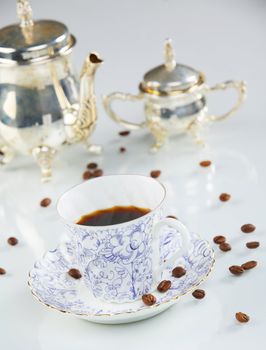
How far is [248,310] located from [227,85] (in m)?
0.72

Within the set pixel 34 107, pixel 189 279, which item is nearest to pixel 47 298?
pixel 189 279

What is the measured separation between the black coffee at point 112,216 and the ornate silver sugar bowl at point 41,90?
48cm

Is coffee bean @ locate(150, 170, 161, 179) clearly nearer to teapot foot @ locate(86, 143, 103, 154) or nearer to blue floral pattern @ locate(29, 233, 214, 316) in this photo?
teapot foot @ locate(86, 143, 103, 154)

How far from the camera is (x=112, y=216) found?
1.44 m

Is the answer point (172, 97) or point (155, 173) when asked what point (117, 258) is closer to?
point (155, 173)

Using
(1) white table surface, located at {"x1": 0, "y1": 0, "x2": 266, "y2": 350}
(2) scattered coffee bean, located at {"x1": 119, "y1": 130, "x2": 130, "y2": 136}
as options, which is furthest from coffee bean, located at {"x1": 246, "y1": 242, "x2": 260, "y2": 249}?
(2) scattered coffee bean, located at {"x1": 119, "y1": 130, "x2": 130, "y2": 136}

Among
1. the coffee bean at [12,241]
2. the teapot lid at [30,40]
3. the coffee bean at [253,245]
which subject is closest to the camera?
the coffee bean at [253,245]

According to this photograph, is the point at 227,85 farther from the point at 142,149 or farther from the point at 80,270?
the point at 80,270

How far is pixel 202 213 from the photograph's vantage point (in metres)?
1.72

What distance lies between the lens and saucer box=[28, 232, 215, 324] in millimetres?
1368

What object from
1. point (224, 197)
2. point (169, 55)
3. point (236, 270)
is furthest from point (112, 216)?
point (169, 55)

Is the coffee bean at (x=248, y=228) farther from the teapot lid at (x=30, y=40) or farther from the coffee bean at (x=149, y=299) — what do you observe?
the teapot lid at (x=30, y=40)

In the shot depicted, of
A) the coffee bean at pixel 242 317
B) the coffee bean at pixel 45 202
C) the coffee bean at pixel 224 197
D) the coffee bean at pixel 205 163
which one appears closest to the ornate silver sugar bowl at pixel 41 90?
the coffee bean at pixel 45 202

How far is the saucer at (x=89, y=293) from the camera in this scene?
1368mm
